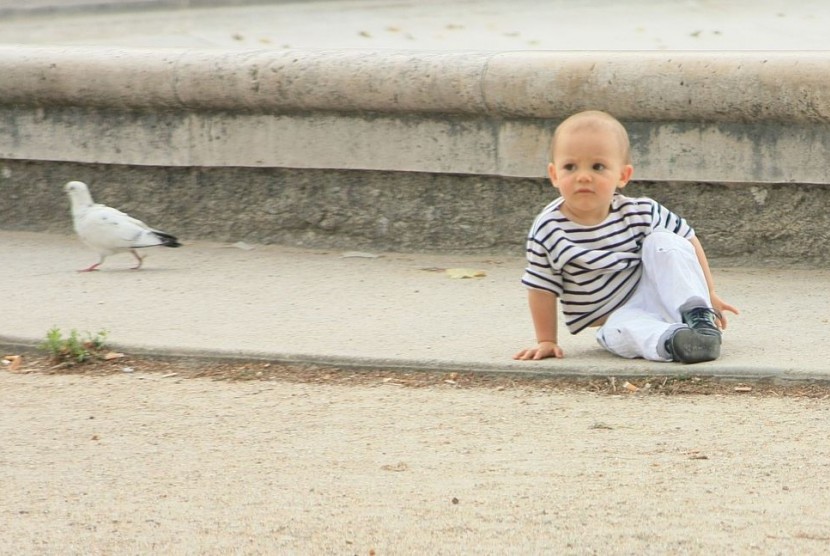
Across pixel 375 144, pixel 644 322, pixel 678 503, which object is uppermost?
pixel 375 144

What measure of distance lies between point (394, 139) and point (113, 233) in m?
1.13

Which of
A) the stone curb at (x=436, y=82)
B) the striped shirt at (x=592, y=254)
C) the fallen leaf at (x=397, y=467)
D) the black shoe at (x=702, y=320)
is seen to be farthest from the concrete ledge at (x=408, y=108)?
the fallen leaf at (x=397, y=467)

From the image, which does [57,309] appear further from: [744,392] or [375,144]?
[744,392]

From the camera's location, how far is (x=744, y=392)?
12.3 ft

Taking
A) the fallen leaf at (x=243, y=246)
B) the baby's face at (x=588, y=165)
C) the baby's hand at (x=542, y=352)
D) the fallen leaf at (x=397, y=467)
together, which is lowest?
the fallen leaf at (x=397, y=467)

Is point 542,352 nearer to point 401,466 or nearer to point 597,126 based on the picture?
point 597,126

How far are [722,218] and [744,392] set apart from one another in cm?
159

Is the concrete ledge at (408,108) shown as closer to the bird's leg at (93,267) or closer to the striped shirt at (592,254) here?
the bird's leg at (93,267)

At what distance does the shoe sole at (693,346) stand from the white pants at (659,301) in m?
0.04

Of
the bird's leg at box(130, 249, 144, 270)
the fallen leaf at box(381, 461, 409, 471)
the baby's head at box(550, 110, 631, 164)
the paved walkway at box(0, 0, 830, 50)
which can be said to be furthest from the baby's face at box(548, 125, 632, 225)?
the paved walkway at box(0, 0, 830, 50)

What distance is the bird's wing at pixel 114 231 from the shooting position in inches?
217

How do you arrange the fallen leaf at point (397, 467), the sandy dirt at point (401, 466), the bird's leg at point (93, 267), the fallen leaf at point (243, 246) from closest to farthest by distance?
the sandy dirt at point (401, 466), the fallen leaf at point (397, 467), the bird's leg at point (93, 267), the fallen leaf at point (243, 246)

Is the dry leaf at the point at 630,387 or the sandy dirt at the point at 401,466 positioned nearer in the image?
the sandy dirt at the point at 401,466

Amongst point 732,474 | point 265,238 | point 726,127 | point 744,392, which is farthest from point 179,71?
point 732,474
